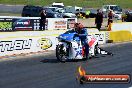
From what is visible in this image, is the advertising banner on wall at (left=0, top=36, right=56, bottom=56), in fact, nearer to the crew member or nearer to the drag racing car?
the drag racing car

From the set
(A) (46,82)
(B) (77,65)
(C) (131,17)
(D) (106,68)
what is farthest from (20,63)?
(C) (131,17)

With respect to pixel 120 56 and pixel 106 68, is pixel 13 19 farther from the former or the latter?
pixel 106 68

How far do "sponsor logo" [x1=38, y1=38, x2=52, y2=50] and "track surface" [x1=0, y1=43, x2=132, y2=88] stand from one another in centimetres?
85

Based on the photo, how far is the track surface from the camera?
14.7 metres

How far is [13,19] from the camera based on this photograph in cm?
3522

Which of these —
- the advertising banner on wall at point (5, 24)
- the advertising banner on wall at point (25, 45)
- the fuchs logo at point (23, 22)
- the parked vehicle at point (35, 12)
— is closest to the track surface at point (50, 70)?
the advertising banner on wall at point (25, 45)

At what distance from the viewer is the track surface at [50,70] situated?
14.7 meters

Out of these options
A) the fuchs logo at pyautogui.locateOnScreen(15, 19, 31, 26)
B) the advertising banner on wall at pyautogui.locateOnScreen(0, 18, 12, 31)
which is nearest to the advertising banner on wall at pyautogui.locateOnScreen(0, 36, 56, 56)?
the advertising banner on wall at pyautogui.locateOnScreen(0, 18, 12, 31)

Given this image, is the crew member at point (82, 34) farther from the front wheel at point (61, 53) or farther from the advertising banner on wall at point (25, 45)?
the advertising banner on wall at point (25, 45)

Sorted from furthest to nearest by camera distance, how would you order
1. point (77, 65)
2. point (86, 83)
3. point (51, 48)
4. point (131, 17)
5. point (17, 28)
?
point (131, 17)
point (17, 28)
point (51, 48)
point (77, 65)
point (86, 83)

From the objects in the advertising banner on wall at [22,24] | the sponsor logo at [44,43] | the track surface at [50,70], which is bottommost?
the track surface at [50,70]

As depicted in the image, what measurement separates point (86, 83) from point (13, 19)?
853 inches

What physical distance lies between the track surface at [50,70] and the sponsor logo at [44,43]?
847mm

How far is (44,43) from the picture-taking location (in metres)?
26.0
